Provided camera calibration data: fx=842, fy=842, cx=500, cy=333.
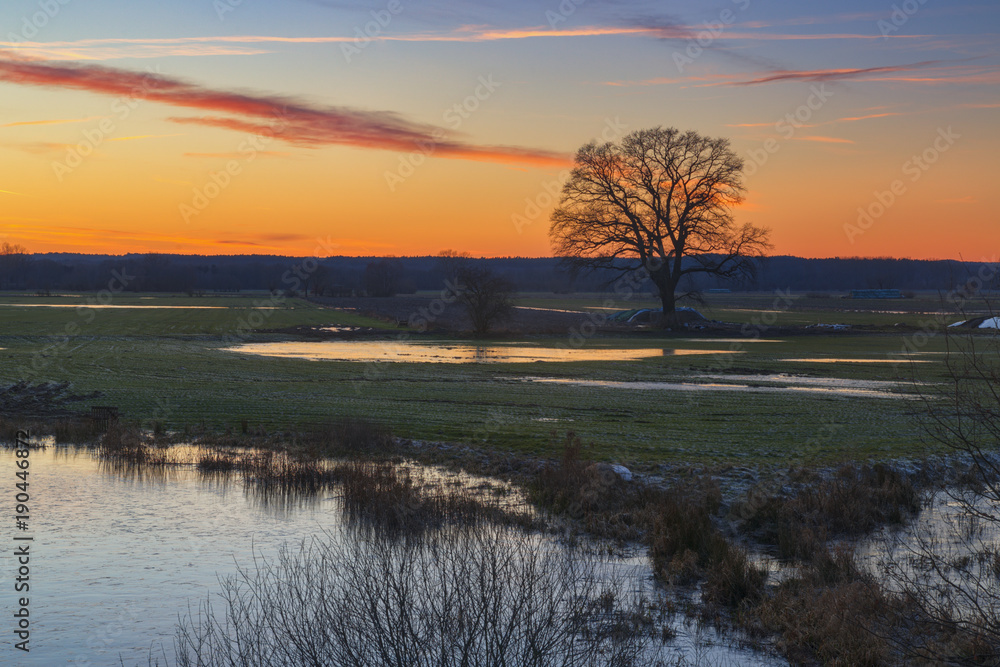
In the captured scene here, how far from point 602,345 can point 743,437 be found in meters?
37.2

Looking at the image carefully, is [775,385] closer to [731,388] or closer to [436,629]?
[731,388]

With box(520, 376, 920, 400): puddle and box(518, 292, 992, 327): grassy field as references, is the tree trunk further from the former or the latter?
box(520, 376, 920, 400): puddle

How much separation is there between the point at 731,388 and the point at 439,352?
856 inches

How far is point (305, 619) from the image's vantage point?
25.1ft

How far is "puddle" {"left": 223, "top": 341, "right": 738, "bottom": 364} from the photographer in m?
46.0

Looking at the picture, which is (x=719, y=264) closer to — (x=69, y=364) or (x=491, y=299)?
(x=491, y=299)

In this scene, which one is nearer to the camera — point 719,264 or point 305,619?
point 305,619

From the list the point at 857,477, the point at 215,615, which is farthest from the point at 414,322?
the point at 215,615

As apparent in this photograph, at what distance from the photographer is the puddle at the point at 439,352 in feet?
151

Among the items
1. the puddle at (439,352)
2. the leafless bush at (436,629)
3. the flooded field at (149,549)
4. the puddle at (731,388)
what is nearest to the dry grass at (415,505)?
the flooded field at (149,549)

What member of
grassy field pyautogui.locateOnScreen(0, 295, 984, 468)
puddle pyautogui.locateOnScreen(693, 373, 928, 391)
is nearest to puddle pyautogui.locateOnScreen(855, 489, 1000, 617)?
grassy field pyautogui.locateOnScreen(0, 295, 984, 468)

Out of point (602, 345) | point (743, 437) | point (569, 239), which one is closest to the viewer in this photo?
point (743, 437)

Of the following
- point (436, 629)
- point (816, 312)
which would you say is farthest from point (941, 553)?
point (816, 312)

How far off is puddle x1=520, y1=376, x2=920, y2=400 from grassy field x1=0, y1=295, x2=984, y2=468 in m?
0.44
